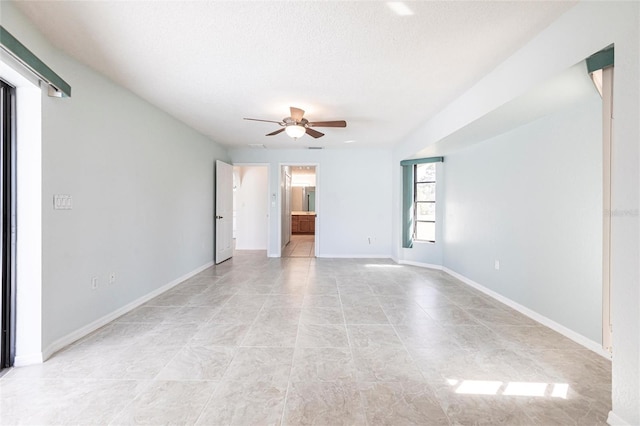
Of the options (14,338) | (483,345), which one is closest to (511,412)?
(483,345)

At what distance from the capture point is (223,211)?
5684 millimetres

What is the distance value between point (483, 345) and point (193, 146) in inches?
191

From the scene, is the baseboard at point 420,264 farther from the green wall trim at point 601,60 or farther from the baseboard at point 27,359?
the baseboard at point 27,359

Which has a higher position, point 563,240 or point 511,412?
point 563,240

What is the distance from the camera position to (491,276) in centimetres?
361

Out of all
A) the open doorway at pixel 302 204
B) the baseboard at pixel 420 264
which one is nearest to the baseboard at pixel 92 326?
the baseboard at pixel 420 264

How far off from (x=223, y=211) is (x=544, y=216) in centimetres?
529

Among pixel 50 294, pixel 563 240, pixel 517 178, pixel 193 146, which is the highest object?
pixel 193 146

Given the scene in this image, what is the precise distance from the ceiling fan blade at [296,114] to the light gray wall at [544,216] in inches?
102

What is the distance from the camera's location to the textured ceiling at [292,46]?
1766 millimetres

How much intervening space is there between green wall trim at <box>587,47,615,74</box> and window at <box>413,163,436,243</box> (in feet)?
11.4

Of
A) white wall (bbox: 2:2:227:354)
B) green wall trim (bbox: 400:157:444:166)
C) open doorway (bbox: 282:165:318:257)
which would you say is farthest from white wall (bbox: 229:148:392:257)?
open doorway (bbox: 282:165:318:257)

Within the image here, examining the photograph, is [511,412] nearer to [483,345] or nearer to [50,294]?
[483,345]

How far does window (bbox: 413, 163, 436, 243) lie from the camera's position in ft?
17.0
